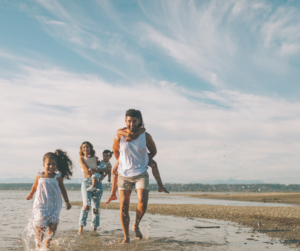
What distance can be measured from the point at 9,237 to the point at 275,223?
712 cm

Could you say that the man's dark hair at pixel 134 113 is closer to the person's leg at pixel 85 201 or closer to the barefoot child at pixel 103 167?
the barefoot child at pixel 103 167

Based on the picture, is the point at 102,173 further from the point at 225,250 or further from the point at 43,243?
the point at 225,250

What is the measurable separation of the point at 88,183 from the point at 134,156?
6.67ft

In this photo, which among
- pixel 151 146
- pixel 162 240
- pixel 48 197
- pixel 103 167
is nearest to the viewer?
pixel 48 197

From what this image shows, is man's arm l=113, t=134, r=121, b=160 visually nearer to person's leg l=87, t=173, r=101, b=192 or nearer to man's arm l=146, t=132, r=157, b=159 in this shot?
man's arm l=146, t=132, r=157, b=159

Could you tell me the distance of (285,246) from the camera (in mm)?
5145

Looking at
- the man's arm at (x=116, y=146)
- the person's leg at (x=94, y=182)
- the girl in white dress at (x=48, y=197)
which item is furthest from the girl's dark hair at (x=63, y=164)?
the person's leg at (x=94, y=182)

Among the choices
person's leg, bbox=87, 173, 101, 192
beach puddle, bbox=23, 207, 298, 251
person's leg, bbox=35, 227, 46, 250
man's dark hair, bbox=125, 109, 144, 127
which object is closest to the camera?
person's leg, bbox=35, 227, 46, 250

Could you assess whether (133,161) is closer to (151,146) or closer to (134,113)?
(151,146)

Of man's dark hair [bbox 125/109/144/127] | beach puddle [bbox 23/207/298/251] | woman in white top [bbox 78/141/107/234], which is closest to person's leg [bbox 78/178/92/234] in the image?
woman in white top [bbox 78/141/107/234]

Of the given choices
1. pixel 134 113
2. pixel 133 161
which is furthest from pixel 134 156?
pixel 134 113

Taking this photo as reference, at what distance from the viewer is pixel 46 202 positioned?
4.49 m

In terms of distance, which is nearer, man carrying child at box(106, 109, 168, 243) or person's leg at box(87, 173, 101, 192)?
man carrying child at box(106, 109, 168, 243)

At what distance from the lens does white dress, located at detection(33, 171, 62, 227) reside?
441cm
